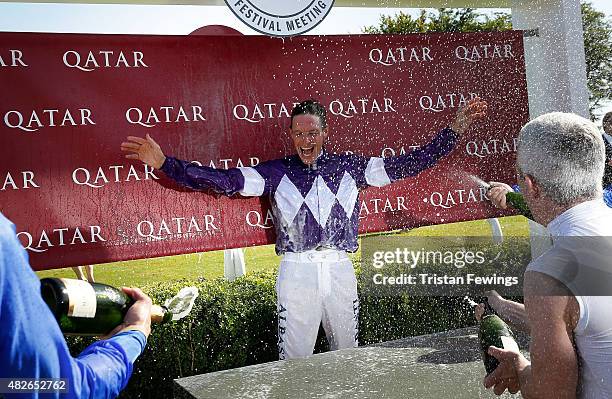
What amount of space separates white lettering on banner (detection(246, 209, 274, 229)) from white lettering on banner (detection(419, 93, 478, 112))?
1369mm

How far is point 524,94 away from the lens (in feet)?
16.6

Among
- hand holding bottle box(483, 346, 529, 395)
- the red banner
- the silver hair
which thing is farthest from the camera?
the red banner

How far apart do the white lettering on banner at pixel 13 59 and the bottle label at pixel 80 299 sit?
8.94 ft

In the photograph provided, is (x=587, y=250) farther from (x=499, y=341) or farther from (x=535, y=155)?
(x=499, y=341)

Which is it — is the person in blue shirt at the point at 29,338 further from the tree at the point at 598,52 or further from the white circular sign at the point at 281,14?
the tree at the point at 598,52

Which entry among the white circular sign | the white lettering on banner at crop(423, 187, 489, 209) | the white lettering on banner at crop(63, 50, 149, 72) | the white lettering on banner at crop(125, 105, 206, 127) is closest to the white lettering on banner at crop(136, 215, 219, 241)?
the white lettering on banner at crop(125, 105, 206, 127)

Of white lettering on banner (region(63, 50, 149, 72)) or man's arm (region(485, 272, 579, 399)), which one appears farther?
white lettering on banner (region(63, 50, 149, 72))

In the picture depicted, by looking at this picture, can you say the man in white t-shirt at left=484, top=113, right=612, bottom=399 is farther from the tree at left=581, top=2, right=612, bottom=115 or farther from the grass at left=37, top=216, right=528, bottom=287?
the tree at left=581, top=2, right=612, bottom=115

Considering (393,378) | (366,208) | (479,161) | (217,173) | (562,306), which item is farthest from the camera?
(479,161)

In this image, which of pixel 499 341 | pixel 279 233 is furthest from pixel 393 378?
pixel 279 233

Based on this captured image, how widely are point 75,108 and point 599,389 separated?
332 centimetres

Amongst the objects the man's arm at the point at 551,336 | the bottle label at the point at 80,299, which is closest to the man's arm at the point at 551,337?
the man's arm at the point at 551,336

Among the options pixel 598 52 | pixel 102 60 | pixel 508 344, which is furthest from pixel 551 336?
pixel 598 52

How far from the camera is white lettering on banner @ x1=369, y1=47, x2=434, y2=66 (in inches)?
187
